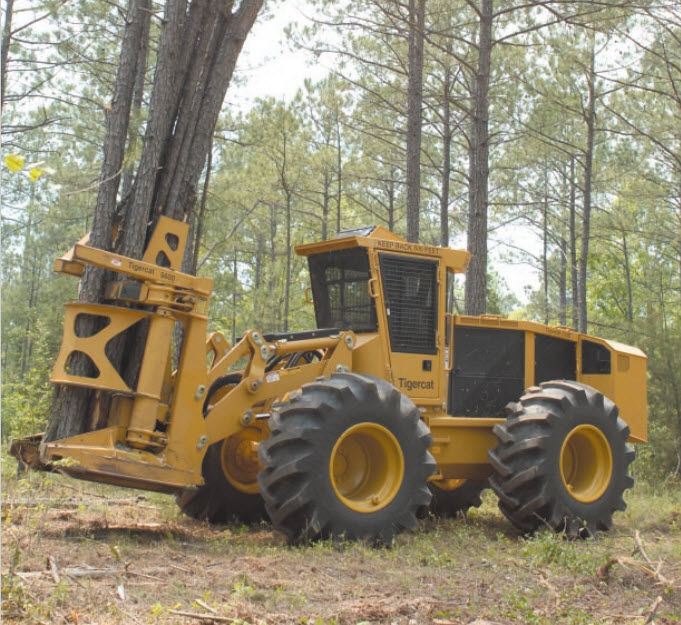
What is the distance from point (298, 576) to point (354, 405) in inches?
66.9

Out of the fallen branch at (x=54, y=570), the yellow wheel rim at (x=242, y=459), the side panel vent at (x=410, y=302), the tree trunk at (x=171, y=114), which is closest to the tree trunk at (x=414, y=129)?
the side panel vent at (x=410, y=302)

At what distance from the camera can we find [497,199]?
97.3 feet

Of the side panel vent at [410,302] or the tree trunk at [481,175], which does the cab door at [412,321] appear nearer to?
the side panel vent at [410,302]

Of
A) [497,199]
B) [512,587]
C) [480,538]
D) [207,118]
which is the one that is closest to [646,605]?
[512,587]

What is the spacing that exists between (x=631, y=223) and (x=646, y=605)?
23186 millimetres

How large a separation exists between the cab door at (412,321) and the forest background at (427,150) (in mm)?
2742

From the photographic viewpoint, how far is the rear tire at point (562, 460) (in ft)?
26.3

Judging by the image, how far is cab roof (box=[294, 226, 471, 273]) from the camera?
8.13 metres

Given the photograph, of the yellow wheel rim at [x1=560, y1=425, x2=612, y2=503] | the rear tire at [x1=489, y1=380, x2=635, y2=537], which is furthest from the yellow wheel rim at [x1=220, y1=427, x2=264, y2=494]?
the yellow wheel rim at [x1=560, y1=425, x2=612, y2=503]

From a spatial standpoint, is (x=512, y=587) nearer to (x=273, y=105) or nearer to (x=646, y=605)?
(x=646, y=605)

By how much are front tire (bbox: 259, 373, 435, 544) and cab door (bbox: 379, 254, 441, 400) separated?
38.0 inches

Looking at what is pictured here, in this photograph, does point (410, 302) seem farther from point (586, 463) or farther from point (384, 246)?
point (586, 463)

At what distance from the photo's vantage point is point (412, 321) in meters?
8.31

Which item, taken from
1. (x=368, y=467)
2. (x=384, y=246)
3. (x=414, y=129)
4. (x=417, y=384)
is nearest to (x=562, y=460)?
(x=417, y=384)
